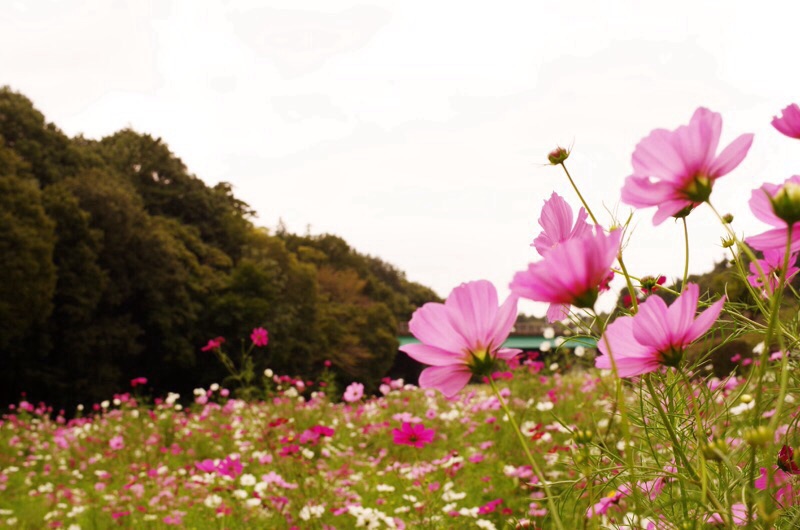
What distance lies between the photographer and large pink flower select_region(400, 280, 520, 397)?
1.67ft

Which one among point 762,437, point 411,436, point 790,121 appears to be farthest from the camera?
point 411,436

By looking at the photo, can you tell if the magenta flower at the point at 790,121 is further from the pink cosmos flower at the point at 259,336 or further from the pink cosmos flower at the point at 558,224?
the pink cosmos flower at the point at 259,336

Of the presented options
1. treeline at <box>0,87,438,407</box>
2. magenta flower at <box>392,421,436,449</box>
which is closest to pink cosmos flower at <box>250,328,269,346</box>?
magenta flower at <box>392,421,436,449</box>

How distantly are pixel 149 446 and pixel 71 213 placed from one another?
30.8 ft

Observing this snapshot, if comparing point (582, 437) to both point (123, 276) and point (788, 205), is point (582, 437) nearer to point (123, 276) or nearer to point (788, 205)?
point (788, 205)

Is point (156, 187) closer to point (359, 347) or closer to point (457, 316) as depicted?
point (359, 347)

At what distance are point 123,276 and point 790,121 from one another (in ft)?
48.9

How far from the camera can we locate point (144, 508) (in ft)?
10.2

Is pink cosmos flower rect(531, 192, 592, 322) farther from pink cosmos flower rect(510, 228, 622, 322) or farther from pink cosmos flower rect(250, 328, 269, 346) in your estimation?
pink cosmos flower rect(250, 328, 269, 346)

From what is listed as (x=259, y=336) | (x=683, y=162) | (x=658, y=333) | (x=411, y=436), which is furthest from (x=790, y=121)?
(x=259, y=336)

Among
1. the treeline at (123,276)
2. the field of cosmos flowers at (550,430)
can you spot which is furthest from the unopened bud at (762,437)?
the treeline at (123,276)

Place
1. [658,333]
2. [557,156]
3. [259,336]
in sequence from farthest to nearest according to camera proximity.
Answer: [259,336] → [557,156] → [658,333]

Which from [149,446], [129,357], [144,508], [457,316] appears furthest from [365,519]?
[129,357]

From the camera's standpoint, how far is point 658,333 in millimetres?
497
